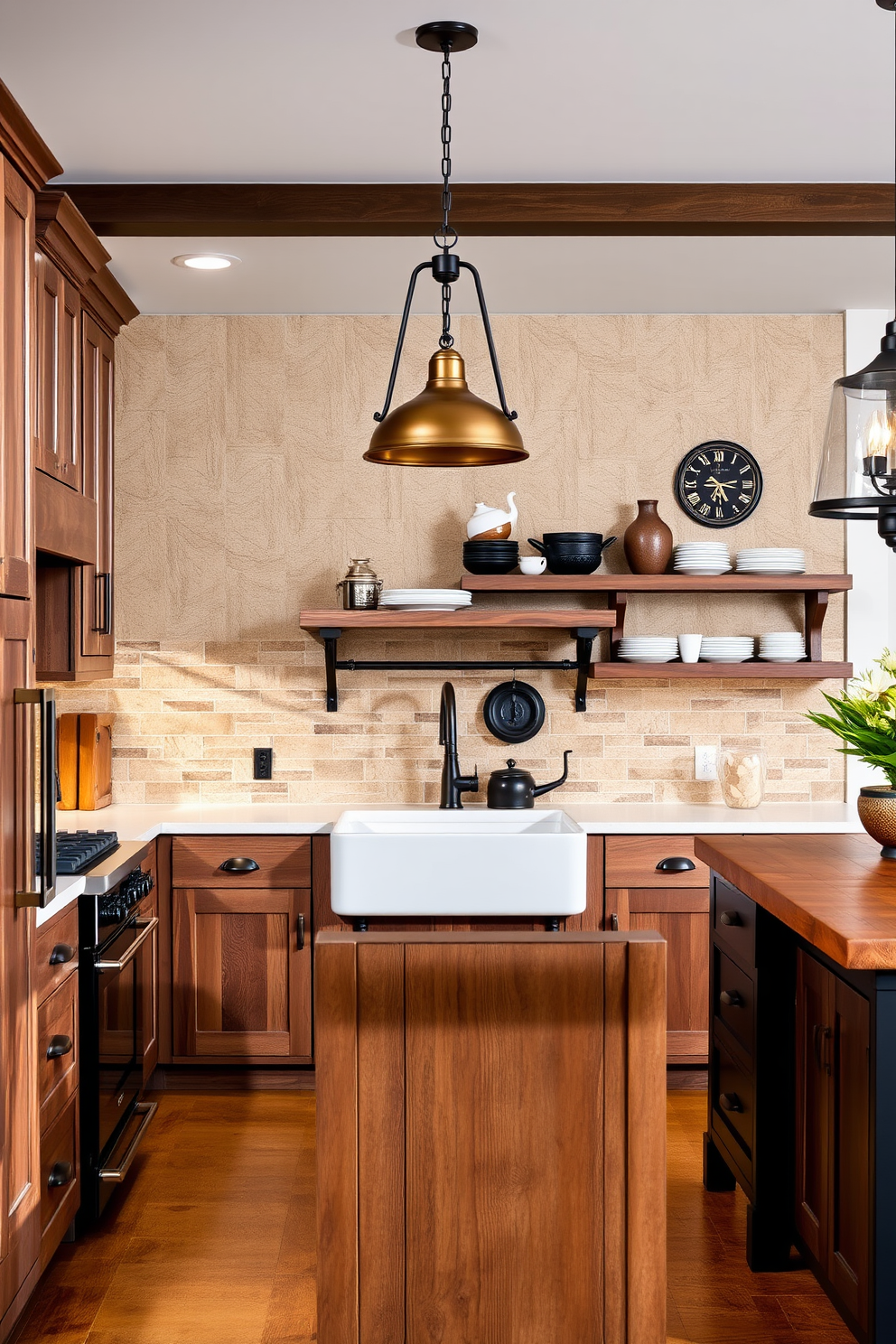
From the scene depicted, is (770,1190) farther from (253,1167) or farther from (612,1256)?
(253,1167)

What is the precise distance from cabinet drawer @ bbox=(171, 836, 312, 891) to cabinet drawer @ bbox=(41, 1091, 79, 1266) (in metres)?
1.04

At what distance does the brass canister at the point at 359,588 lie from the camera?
396 centimetres

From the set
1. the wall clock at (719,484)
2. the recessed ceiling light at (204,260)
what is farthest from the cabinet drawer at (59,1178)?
the wall clock at (719,484)

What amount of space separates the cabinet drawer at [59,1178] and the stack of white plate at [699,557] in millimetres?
2536

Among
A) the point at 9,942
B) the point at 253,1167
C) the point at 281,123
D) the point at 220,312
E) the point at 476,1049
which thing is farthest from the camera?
the point at 220,312

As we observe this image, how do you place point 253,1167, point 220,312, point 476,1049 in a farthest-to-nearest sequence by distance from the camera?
point 220,312, point 253,1167, point 476,1049

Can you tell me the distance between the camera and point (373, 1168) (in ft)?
5.37

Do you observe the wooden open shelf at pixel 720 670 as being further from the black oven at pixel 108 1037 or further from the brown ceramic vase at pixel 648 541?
the black oven at pixel 108 1037

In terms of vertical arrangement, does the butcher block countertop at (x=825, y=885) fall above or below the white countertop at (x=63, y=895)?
above

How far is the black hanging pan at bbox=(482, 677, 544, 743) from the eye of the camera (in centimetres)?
425

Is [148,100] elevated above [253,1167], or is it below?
above

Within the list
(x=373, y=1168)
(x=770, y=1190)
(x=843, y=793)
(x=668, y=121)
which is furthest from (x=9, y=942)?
(x=843, y=793)

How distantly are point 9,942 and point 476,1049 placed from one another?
107cm

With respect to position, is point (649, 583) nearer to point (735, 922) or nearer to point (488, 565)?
point (488, 565)
